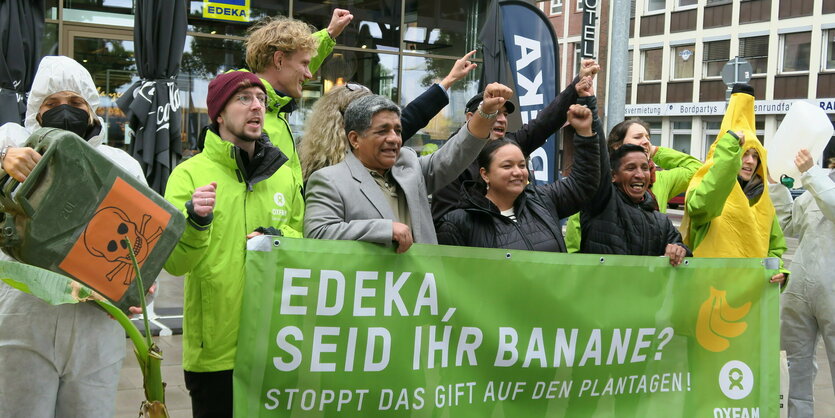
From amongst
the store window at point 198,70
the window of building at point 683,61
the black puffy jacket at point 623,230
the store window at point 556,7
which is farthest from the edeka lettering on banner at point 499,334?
the store window at point 556,7

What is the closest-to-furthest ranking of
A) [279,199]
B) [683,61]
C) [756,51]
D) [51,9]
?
[279,199], [51,9], [756,51], [683,61]

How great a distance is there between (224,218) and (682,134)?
4237cm

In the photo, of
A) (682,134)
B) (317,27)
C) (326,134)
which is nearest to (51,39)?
(317,27)

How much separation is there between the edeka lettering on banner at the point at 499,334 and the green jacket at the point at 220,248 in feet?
0.48

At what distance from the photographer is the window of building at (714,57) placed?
41.2m

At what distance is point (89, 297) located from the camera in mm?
2297

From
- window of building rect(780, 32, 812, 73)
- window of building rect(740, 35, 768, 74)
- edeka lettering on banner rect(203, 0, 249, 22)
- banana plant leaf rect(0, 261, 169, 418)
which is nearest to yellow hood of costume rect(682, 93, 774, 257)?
banana plant leaf rect(0, 261, 169, 418)

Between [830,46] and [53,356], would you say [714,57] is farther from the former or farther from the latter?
[53,356]

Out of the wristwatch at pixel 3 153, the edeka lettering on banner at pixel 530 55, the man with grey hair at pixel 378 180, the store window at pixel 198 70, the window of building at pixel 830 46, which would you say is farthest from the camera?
the window of building at pixel 830 46

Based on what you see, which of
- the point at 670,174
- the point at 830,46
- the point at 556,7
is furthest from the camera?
the point at 556,7

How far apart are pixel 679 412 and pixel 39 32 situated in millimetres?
5960

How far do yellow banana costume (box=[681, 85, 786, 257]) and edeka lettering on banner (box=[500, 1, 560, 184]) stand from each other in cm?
Answer: 261

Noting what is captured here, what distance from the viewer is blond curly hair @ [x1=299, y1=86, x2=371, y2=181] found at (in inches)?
150

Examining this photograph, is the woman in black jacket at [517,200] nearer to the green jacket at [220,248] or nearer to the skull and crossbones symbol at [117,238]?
the green jacket at [220,248]
